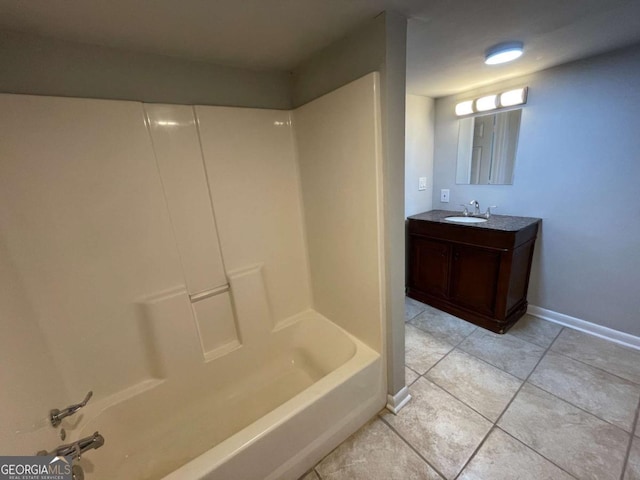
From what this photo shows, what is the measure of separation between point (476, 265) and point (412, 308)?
79cm

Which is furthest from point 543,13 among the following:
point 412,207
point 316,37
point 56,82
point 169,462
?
point 169,462

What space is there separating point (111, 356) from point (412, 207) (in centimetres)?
275

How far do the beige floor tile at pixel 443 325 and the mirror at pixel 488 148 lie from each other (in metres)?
1.37

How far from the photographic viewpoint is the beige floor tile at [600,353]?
1.69 meters

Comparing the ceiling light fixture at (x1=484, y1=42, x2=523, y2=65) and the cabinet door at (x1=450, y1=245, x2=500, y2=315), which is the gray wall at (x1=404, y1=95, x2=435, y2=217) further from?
the ceiling light fixture at (x1=484, y1=42, x2=523, y2=65)

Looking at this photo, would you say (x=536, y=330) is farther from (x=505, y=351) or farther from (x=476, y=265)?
(x=476, y=265)

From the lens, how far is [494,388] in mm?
1641

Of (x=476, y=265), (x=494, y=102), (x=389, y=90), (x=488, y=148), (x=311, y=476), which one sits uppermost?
(x=494, y=102)

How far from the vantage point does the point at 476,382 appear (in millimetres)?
1698

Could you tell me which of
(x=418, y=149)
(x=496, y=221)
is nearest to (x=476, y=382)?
(x=496, y=221)

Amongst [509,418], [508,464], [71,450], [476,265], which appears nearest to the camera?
[71,450]

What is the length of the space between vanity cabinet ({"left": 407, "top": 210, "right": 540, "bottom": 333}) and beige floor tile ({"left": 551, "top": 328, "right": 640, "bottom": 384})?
352mm

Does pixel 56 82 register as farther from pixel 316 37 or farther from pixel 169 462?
pixel 169 462

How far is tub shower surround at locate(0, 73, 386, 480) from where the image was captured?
109 cm
